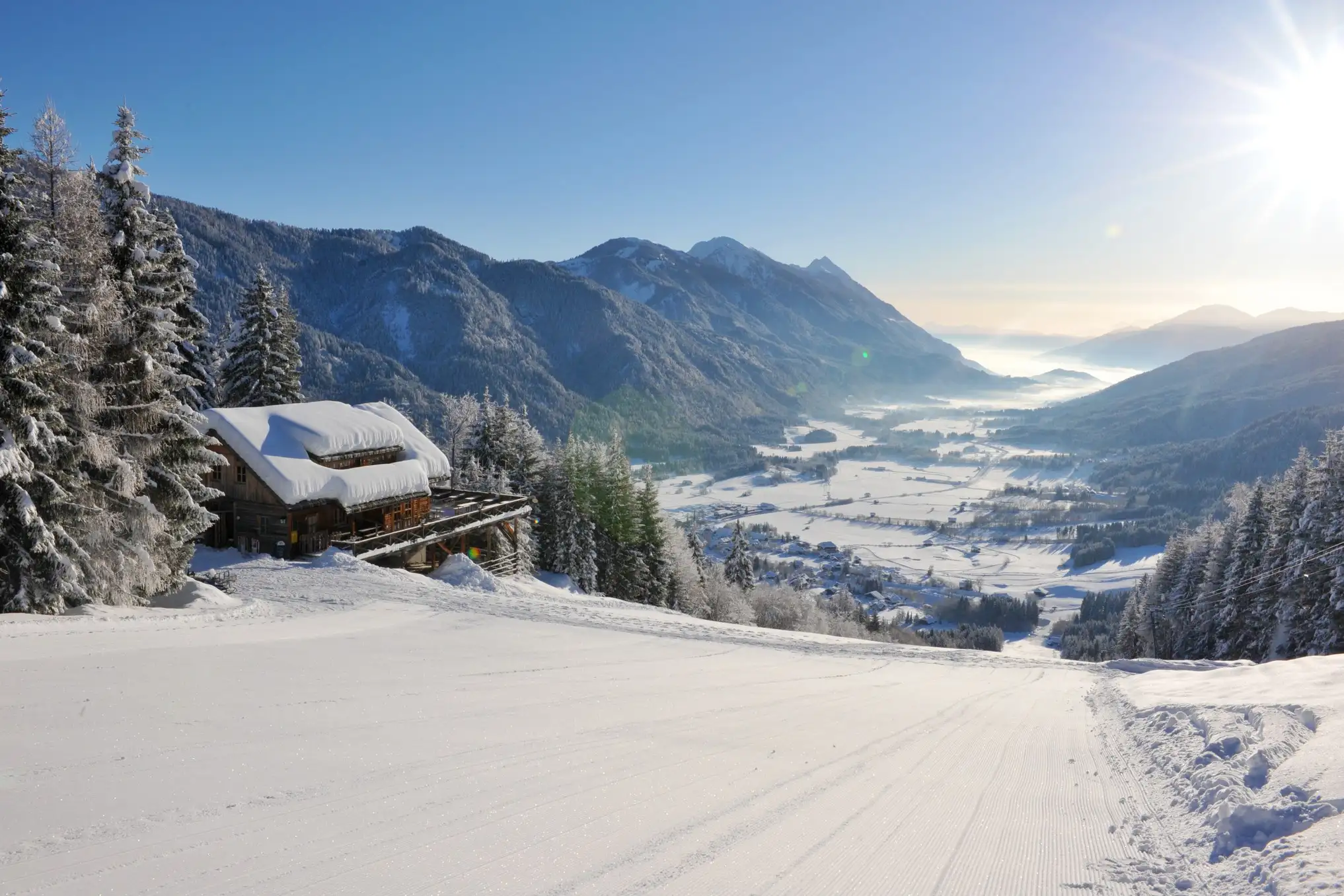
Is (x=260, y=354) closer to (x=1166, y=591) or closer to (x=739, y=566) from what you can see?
(x=739, y=566)

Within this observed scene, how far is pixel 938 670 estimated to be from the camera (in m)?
16.2

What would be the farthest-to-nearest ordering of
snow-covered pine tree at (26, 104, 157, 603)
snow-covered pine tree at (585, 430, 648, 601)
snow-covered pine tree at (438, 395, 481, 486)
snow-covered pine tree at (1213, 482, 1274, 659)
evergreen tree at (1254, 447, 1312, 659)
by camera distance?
snow-covered pine tree at (438, 395, 481, 486) < snow-covered pine tree at (585, 430, 648, 601) < snow-covered pine tree at (1213, 482, 1274, 659) < evergreen tree at (1254, 447, 1312, 659) < snow-covered pine tree at (26, 104, 157, 603)

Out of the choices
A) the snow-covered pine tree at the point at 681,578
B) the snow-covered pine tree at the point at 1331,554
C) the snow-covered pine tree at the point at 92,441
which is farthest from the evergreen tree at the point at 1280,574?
the snow-covered pine tree at the point at 92,441

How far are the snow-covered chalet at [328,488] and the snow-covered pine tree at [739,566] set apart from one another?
33.3 metres

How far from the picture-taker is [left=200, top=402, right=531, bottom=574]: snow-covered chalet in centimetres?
2645

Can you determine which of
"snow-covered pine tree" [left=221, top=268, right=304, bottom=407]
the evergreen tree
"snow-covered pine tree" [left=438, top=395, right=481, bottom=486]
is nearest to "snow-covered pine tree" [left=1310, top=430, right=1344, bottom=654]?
the evergreen tree

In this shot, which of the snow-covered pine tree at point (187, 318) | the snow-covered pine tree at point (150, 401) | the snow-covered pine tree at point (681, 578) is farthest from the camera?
the snow-covered pine tree at point (681, 578)

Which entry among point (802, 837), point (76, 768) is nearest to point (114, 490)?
point (76, 768)

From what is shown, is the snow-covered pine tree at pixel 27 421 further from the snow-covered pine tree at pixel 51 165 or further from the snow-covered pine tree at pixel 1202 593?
the snow-covered pine tree at pixel 1202 593

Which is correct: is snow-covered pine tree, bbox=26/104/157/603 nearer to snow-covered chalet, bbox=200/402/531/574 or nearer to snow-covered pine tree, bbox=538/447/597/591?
snow-covered chalet, bbox=200/402/531/574

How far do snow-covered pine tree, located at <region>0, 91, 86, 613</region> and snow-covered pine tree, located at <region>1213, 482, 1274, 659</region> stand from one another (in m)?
50.9

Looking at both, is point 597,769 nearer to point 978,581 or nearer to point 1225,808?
point 1225,808

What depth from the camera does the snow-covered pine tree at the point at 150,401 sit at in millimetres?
16953

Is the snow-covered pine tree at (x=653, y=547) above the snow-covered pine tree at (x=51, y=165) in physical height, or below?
below
